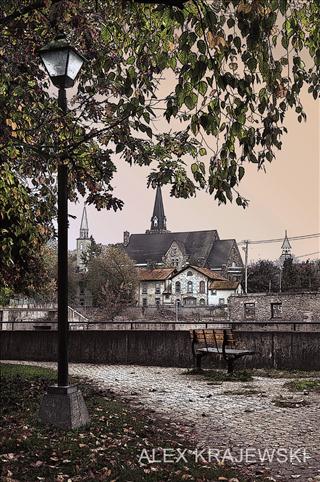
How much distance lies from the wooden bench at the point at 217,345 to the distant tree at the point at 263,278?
6475cm

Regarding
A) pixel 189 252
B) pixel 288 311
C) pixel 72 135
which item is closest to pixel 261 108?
pixel 72 135

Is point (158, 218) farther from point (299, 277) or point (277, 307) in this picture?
point (277, 307)

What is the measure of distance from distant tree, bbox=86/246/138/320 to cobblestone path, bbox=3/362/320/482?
56.1 m

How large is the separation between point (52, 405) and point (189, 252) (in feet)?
325

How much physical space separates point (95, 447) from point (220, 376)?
7197mm

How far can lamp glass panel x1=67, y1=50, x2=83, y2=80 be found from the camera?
22.9 feet

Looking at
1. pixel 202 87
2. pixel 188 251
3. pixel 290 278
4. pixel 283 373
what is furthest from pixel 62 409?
pixel 188 251

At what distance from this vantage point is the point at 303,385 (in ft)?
36.0

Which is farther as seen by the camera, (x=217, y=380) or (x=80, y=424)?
(x=217, y=380)

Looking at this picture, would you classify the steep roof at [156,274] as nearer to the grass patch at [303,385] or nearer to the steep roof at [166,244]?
the steep roof at [166,244]

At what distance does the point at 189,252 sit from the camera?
347ft

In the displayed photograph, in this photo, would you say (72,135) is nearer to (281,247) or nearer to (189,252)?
(189,252)

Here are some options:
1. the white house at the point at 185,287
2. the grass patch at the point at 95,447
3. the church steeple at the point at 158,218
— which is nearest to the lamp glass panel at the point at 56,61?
the grass patch at the point at 95,447

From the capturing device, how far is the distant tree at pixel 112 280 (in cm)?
6950
